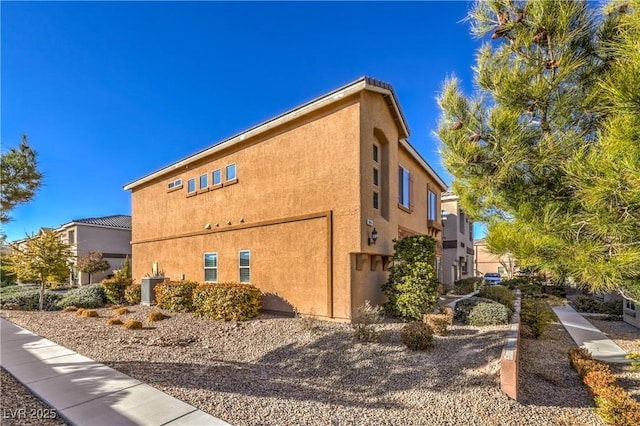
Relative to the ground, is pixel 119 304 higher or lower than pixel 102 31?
lower

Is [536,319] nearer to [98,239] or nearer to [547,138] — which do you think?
[547,138]

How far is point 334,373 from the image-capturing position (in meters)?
6.87

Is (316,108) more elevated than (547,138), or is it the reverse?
(316,108)

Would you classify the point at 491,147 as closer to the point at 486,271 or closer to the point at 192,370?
the point at 192,370

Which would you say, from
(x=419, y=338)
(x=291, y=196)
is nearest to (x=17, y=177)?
(x=291, y=196)

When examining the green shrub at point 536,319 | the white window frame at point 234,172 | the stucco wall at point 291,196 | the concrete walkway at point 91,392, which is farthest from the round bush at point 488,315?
the white window frame at point 234,172

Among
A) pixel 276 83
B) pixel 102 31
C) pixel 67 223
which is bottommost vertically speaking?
pixel 67 223

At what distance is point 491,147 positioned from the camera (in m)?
5.75

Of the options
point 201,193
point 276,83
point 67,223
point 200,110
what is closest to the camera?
point 201,193

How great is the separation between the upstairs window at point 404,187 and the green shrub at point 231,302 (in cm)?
728

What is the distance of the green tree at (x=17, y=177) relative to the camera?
28.6 ft

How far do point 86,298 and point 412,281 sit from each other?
54.8ft

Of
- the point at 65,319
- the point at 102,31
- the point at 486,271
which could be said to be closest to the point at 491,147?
the point at 102,31

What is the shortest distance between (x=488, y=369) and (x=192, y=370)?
238 inches
